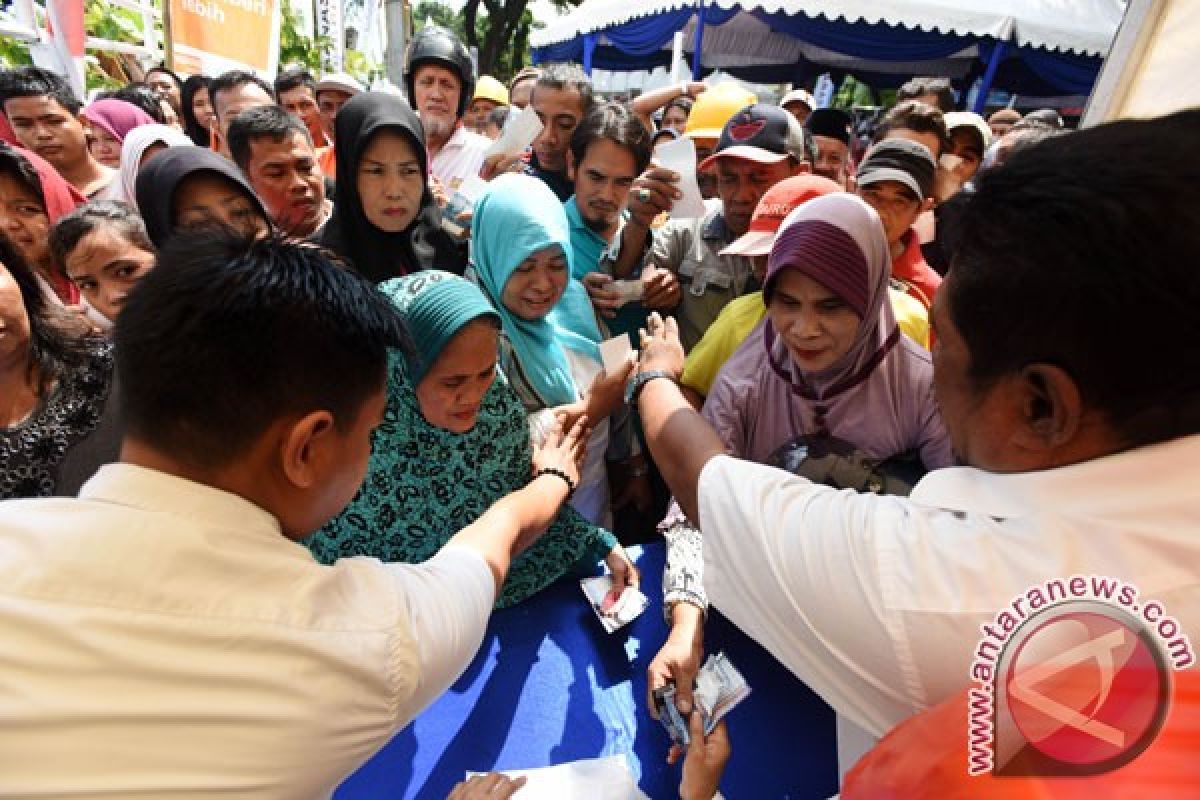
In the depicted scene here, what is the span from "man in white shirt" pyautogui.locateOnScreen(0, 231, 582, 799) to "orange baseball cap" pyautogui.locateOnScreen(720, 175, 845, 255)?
1187mm

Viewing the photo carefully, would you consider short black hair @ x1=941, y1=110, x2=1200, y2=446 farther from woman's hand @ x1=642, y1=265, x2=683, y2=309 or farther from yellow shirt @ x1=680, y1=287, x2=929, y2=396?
woman's hand @ x1=642, y1=265, x2=683, y2=309

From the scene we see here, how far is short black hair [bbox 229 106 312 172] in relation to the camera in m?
2.26

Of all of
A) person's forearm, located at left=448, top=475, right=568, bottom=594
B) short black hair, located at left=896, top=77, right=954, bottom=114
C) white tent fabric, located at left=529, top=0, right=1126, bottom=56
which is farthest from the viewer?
white tent fabric, located at left=529, top=0, right=1126, bottom=56

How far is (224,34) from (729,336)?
14.4 ft

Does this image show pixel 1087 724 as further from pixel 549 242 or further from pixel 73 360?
pixel 73 360

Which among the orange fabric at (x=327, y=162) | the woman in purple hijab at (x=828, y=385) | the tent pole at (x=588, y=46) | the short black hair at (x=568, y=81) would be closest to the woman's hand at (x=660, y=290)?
the woman in purple hijab at (x=828, y=385)

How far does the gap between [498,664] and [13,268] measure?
1.38 metres

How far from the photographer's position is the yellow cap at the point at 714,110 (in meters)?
3.12

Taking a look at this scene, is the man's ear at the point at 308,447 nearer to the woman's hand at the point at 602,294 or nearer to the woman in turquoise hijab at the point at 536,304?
the woman in turquoise hijab at the point at 536,304

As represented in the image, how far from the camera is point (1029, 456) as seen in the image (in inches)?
29.6

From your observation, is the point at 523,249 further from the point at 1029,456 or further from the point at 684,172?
the point at 1029,456

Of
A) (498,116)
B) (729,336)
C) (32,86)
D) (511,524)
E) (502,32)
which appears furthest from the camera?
(502,32)

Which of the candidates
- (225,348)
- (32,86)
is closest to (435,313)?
(225,348)

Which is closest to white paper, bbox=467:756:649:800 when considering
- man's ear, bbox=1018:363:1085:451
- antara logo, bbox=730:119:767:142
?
man's ear, bbox=1018:363:1085:451
